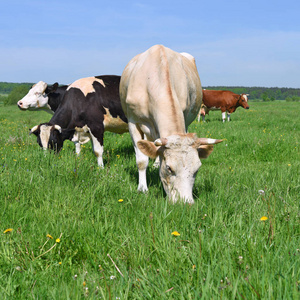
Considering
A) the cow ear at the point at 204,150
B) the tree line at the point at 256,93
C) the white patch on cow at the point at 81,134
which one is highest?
the tree line at the point at 256,93

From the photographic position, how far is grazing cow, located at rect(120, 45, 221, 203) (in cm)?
393

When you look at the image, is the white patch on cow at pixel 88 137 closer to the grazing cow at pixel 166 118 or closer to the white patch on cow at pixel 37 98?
the grazing cow at pixel 166 118

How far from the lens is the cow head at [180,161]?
389cm

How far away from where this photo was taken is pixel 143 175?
5523 mm

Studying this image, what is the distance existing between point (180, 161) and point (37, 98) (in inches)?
301

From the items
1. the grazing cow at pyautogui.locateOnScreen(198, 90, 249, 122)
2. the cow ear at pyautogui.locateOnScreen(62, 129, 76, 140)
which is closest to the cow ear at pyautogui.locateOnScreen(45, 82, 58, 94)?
the cow ear at pyautogui.locateOnScreen(62, 129, 76, 140)

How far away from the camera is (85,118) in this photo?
7.80 m

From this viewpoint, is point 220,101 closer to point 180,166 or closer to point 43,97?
point 43,97

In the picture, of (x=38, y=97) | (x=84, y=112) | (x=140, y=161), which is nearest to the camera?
(x=140, y=161)

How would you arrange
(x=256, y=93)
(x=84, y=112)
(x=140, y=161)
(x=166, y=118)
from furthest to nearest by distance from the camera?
(x=256, y=93)
(x=84, y=112)
(x=140, y=161)
(x=166, y=118)

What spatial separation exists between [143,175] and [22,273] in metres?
3.24

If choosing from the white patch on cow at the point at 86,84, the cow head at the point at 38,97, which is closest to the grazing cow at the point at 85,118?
the white patch on cow at the point at 86,84

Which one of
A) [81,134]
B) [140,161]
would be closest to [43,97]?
[81,134]

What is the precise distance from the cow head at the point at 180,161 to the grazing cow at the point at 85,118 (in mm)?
3802
